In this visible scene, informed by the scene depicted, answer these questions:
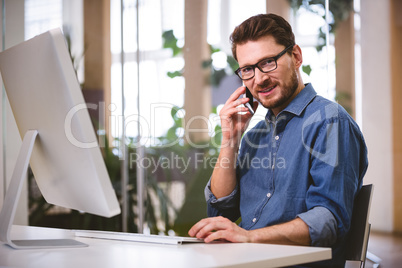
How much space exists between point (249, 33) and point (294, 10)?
1119 mm

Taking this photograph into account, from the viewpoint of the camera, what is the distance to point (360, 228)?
1.36 m

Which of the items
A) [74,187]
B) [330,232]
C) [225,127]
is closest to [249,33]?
[225,127]

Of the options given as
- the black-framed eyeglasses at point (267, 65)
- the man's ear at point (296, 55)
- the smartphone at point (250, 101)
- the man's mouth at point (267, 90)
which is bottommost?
the smartphone at point (250, 101)

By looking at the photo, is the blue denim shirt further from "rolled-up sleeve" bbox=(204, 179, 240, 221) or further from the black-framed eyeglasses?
the black-framed eyeglasses

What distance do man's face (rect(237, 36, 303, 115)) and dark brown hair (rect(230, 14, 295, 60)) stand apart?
0.02 meters

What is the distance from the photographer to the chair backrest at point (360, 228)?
1350 mm

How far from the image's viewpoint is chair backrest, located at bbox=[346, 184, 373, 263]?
1350 mm

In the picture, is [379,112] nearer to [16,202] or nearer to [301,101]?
[301,101]

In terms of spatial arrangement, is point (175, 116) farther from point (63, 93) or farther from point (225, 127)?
point (63, 93)

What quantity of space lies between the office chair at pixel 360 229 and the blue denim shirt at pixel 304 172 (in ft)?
0.12

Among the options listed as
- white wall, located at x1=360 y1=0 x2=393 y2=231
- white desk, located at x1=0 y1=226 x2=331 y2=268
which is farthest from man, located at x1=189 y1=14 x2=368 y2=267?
white wall, located at x1=360 y1=0 x2=393 y2=231

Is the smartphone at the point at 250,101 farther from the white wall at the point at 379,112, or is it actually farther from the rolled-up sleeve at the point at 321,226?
the white wall at the point at 379,112

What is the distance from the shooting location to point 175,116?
3357mm

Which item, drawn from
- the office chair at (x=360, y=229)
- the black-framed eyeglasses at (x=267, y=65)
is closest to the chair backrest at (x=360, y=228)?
the office chair at (x=360, y=229)
